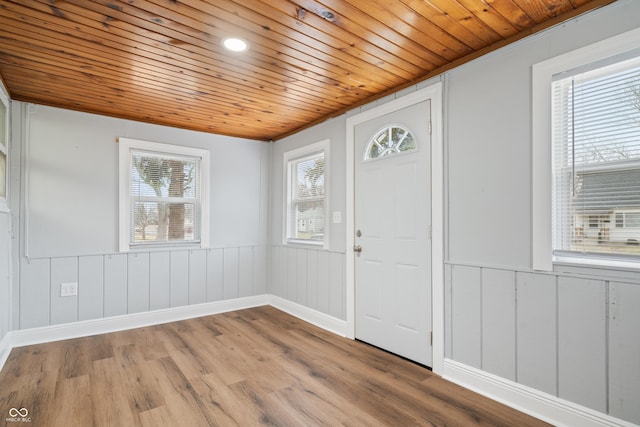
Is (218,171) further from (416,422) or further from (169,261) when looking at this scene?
(416,422)

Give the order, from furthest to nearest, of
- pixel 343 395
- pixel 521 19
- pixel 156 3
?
pixel 343 395
pixel 521 19
pixel 156 3

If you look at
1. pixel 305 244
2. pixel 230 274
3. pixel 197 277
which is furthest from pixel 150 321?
pixel 305 244

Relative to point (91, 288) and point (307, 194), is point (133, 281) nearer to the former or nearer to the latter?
point (91, 288)

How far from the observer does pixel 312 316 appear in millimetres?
3908

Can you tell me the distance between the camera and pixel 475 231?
7.77 ft

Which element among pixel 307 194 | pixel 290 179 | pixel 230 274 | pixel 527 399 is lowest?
pixel 527 399

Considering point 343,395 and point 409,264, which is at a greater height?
point 409,264

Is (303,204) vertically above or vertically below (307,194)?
below

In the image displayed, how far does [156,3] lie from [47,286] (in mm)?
3045

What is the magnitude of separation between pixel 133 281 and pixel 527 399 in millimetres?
3836

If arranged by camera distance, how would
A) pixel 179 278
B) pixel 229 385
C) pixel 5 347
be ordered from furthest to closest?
pixel 179 278 < pixel 5 347 < pixel 229 385

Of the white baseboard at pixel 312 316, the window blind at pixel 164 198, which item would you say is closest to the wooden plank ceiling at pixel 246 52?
the window blind at pixel 164 198

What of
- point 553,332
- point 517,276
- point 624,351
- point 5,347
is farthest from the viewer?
point 5,347

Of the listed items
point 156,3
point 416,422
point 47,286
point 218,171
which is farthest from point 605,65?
point 47,286
